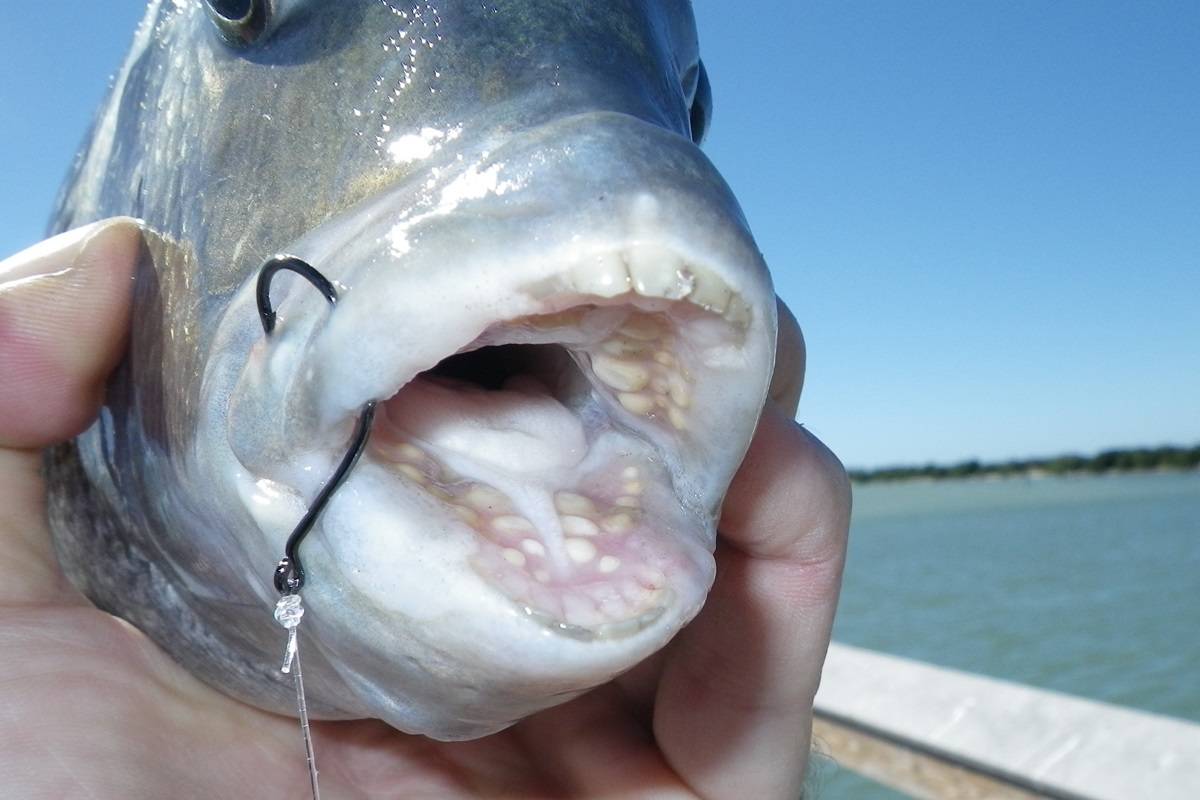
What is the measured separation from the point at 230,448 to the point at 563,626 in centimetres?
A: 37

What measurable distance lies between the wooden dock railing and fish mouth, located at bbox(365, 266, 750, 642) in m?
2.79

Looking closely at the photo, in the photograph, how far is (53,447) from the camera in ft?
5.14

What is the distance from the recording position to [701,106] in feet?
4.73

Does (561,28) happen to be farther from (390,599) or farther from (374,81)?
(390,599)

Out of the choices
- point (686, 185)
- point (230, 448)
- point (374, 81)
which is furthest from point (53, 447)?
point (686, 185)

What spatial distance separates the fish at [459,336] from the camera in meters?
0.75

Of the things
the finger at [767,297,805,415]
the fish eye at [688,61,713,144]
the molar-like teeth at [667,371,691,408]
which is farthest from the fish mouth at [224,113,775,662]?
the fish eye at [688,61,713,144]

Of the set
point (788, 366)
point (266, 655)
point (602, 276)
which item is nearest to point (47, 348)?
point (266, 655)

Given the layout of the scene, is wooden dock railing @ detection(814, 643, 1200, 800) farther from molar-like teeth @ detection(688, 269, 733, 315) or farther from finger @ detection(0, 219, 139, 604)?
finger @ detection(0, 219, 139, 604)

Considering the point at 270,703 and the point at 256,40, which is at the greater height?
the point at 256,40

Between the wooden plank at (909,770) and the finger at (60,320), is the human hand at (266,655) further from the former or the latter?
the wooden plank at (909,770)

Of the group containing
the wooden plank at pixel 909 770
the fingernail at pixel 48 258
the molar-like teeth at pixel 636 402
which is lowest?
the wooden plank at pixel 909 770

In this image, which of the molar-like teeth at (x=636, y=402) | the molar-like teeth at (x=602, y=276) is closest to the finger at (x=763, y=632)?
the molar-like teeth at (x=636, y=402)

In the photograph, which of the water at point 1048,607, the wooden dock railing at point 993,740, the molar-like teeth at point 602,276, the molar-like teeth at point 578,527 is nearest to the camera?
the molar-like teeth at point 602,276
